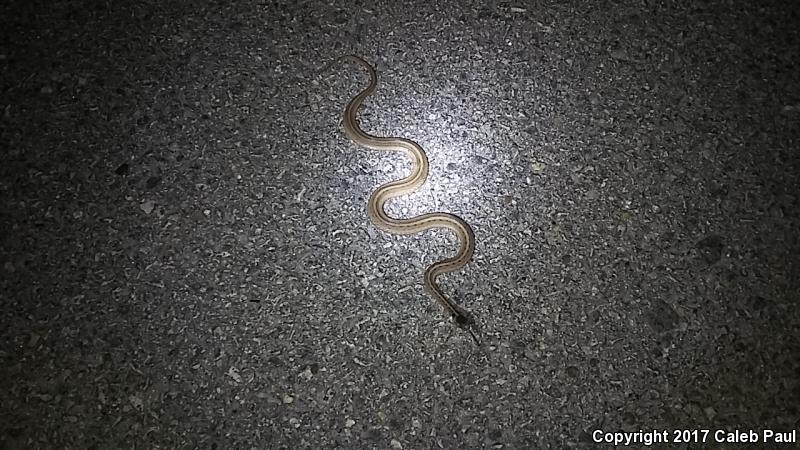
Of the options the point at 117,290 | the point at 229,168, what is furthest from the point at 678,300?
the point at 117,290

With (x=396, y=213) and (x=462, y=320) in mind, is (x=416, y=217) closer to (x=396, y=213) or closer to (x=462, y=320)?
(x=396, y=213)

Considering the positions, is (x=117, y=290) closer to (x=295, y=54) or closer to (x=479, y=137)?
(x=295, y=54)

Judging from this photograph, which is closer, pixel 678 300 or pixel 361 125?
pixel 678 300

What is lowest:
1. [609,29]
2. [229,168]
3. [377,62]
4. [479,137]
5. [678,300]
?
[678,300]

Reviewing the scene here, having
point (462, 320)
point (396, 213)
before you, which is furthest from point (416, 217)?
point (462, 320)

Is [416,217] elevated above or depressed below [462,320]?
above
